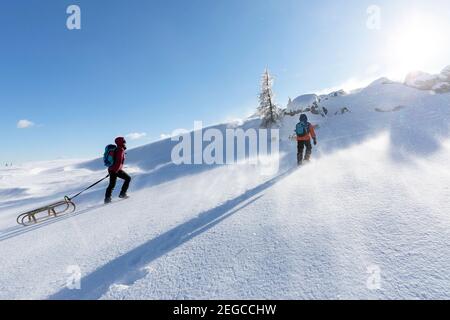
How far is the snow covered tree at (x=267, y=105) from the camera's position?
95.7ft

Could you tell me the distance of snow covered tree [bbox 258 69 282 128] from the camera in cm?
2917

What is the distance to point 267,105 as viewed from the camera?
29.3 m

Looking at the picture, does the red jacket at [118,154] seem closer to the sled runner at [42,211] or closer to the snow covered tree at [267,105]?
the sled runner at [42,211]

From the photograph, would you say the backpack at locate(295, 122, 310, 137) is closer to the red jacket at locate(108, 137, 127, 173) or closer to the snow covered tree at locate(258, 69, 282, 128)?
the red jacket at locate(108, 137, 127, 173)

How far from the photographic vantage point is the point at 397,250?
9.29ft

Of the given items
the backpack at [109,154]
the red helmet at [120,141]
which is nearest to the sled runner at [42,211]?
the backpack at [109,154]

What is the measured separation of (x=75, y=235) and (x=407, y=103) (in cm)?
2687

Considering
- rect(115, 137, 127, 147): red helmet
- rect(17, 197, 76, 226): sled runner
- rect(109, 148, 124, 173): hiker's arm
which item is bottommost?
rect(17, 197, 76, 226): sled runner

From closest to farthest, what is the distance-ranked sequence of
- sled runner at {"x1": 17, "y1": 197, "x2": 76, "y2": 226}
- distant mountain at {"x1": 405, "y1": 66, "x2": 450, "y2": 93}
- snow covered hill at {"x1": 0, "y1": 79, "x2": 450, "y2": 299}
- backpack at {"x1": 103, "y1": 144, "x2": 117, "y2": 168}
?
snow covered hill at {"x1": 0, "y1": 79, "x2": 450, "y2": 299}
sled runner at {"x1": 17, "y1": 197, "x2": 76, "y2": 226}
backpack at {"x1": 103, "y1": 144, "x2": 117, "y2": 168}
distant mountain at {"x1": 405, "y1": 66, "x2": 450, "y2": 93}

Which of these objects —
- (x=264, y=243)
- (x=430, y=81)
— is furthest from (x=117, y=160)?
(x=430, y=81)

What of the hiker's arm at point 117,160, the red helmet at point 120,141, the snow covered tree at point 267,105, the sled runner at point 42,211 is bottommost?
the sled runner at point 42,211

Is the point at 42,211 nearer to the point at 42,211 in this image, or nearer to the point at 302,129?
the point at 42,211

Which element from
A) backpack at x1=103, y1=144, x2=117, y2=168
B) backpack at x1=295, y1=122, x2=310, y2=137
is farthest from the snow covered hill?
backpack at x1=295, y1=122, x2=310, y2=137

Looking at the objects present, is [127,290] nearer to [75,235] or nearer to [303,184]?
[75,235]
